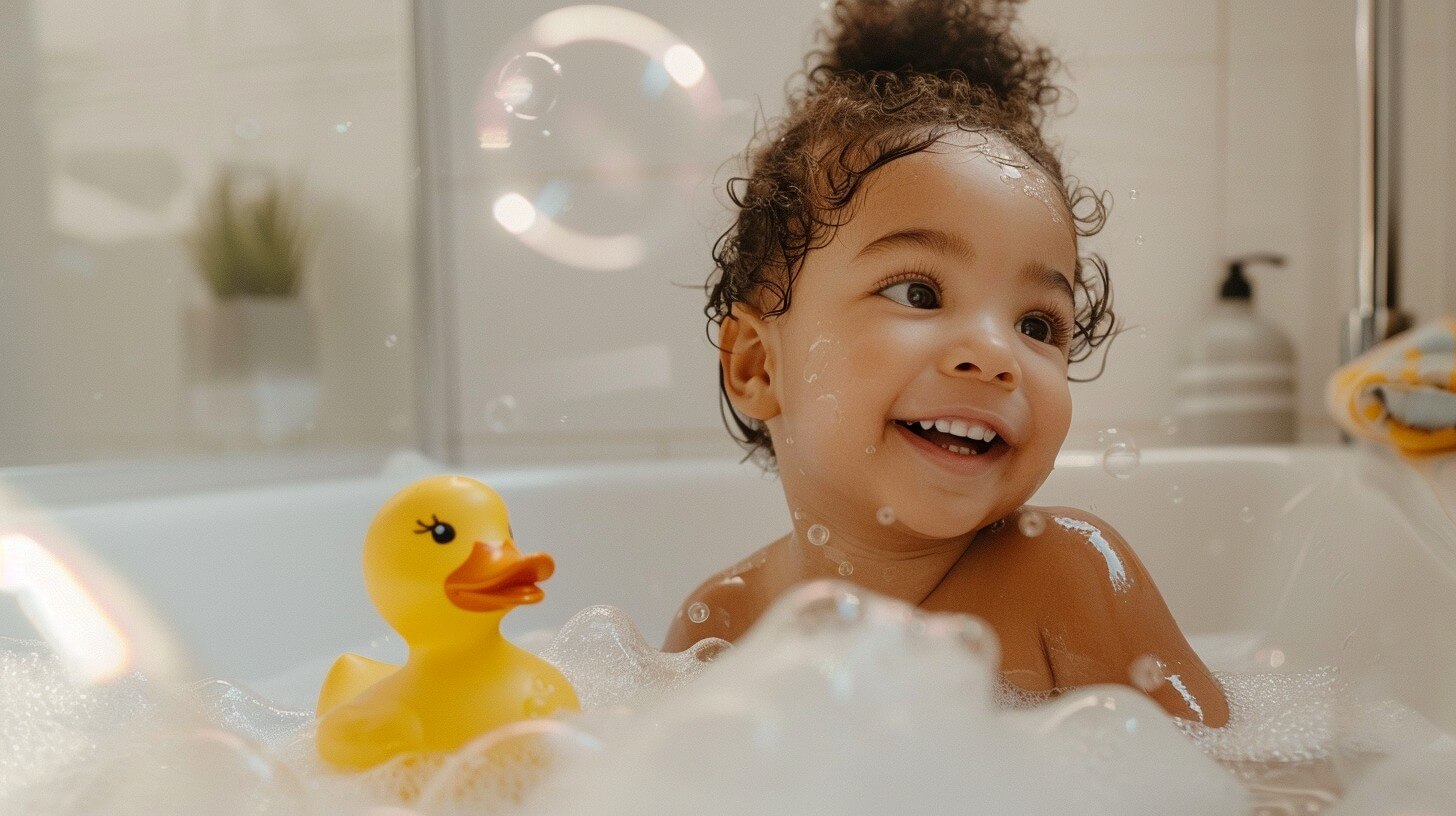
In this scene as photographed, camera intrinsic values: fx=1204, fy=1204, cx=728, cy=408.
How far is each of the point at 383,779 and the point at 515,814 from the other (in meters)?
0.09

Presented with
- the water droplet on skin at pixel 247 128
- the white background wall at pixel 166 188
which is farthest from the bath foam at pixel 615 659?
the water droplet on skin at pixel 247 128

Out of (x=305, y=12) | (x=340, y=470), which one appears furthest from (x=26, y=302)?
(x=305, y=12)

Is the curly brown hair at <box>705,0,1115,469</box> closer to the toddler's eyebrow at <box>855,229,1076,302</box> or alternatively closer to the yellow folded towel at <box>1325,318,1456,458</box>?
the toddler's eyebrow at <box>855,229,1076,302</box>

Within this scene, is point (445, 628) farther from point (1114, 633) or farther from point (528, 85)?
point (528, 85)

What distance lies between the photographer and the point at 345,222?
1.64m

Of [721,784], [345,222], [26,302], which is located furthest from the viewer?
[345,222]

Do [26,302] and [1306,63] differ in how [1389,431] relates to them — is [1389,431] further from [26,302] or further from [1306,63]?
[26,302]

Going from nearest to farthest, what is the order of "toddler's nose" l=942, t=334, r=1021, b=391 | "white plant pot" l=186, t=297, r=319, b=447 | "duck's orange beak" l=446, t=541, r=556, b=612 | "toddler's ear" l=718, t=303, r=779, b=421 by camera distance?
"duck's orange beak" l=446, t=541, r=556, b=612
"toddler's nose" l=942, t=334, r=1021, b=391
"toddler's ear" l=718, t=303, r=779, b=421
"white plant pot" l=186, t=297, r=319, b=447

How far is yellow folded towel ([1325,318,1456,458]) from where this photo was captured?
41.6 inches

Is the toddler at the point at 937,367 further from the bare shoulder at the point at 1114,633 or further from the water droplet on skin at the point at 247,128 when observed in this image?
the water droplet on skin at the point at 247,128

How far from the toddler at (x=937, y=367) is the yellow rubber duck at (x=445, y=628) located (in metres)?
0.27

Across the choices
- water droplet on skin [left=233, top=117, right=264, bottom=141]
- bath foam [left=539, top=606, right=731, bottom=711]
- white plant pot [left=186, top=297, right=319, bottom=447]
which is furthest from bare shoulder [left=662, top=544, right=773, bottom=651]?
water droplet on skin [left=233, top=117, right=264, bottom=141]

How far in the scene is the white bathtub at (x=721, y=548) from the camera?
881mm

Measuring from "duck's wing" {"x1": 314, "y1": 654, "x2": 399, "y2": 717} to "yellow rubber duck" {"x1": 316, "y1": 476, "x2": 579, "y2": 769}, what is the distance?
3 cm
